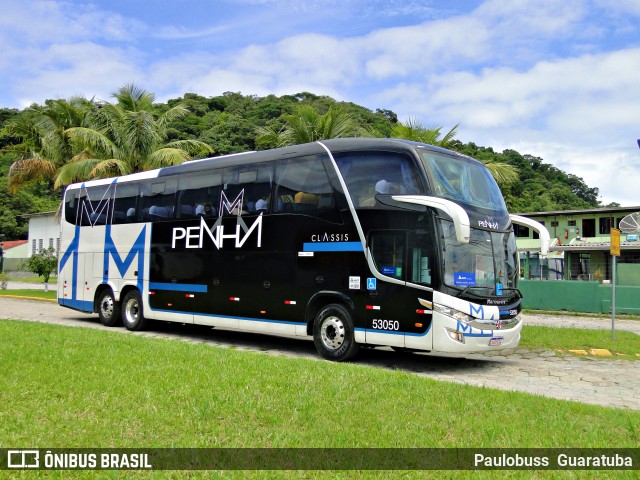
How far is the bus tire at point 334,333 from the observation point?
11.1 metres

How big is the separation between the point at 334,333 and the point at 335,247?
1617 mm

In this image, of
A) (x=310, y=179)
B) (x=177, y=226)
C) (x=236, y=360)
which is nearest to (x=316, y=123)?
(x=177, y=226)

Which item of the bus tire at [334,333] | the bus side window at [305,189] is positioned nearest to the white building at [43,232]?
the bus side window at [305,189]

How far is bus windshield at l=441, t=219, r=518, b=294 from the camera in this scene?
10078 millimetres

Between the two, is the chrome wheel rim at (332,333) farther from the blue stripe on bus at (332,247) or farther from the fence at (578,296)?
the fence at (578,296)

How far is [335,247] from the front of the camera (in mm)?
11406

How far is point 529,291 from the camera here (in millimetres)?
25484

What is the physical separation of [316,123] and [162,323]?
8.19 m

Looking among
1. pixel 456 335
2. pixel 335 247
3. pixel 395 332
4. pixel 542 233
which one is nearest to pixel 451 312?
pixel 456 335

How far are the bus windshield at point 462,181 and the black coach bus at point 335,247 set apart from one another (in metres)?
0.03

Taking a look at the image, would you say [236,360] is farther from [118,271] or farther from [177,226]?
[118,271]

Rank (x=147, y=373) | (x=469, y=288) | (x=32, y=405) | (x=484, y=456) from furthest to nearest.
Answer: (x=469, y=288)
(x=147, y=373)
(x=32, y=405)
(x=484, y=456)

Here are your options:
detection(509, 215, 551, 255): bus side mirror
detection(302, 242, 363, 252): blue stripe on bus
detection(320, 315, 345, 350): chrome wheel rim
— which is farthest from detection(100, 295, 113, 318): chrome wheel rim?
detection(509, 215, 551, 255): bus side mirror

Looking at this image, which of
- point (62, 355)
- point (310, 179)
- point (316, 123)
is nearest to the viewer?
point (62, 355)
